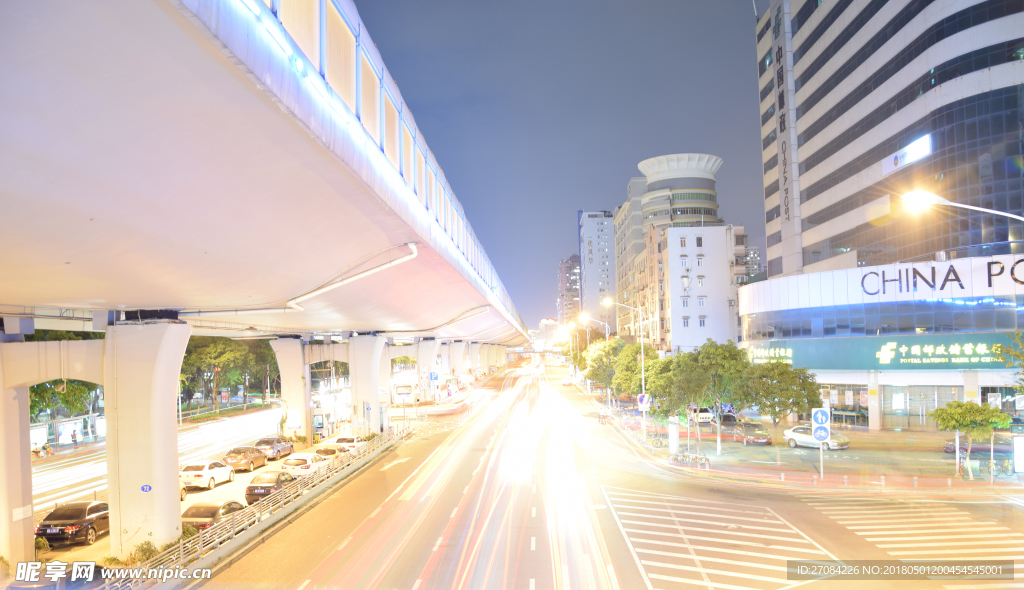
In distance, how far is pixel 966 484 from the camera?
74.7 feet

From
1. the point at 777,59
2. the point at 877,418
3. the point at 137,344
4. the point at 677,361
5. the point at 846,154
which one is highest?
the point at 777,59

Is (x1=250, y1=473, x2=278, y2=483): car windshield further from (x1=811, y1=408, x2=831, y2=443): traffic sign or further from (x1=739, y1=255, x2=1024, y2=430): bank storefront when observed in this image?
(x1=739, y1=255, x2=1024, y2=430): bank storefront

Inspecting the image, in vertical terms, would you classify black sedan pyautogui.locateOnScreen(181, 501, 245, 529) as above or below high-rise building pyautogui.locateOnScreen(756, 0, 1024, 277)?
below

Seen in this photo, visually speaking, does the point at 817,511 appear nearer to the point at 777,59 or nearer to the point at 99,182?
the point at 99,182

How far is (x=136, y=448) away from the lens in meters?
16.2

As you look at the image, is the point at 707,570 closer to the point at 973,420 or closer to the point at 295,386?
the point at 973,420

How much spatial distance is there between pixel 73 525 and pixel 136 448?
13.4 feet

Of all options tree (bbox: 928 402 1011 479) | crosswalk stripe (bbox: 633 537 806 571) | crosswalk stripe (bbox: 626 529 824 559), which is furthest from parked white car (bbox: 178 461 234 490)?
tree (bbox: 928 402 1011 479)

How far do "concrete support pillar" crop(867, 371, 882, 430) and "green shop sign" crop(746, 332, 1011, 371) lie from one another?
83 cm

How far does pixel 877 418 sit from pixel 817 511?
2466 cm

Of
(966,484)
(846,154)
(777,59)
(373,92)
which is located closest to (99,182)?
(373,92)

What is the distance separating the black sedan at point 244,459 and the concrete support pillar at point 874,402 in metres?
38.3

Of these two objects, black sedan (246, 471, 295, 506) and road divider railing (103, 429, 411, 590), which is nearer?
road divider railing (103, 429, 411, 590)

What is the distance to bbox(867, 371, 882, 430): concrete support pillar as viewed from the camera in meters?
39.3
